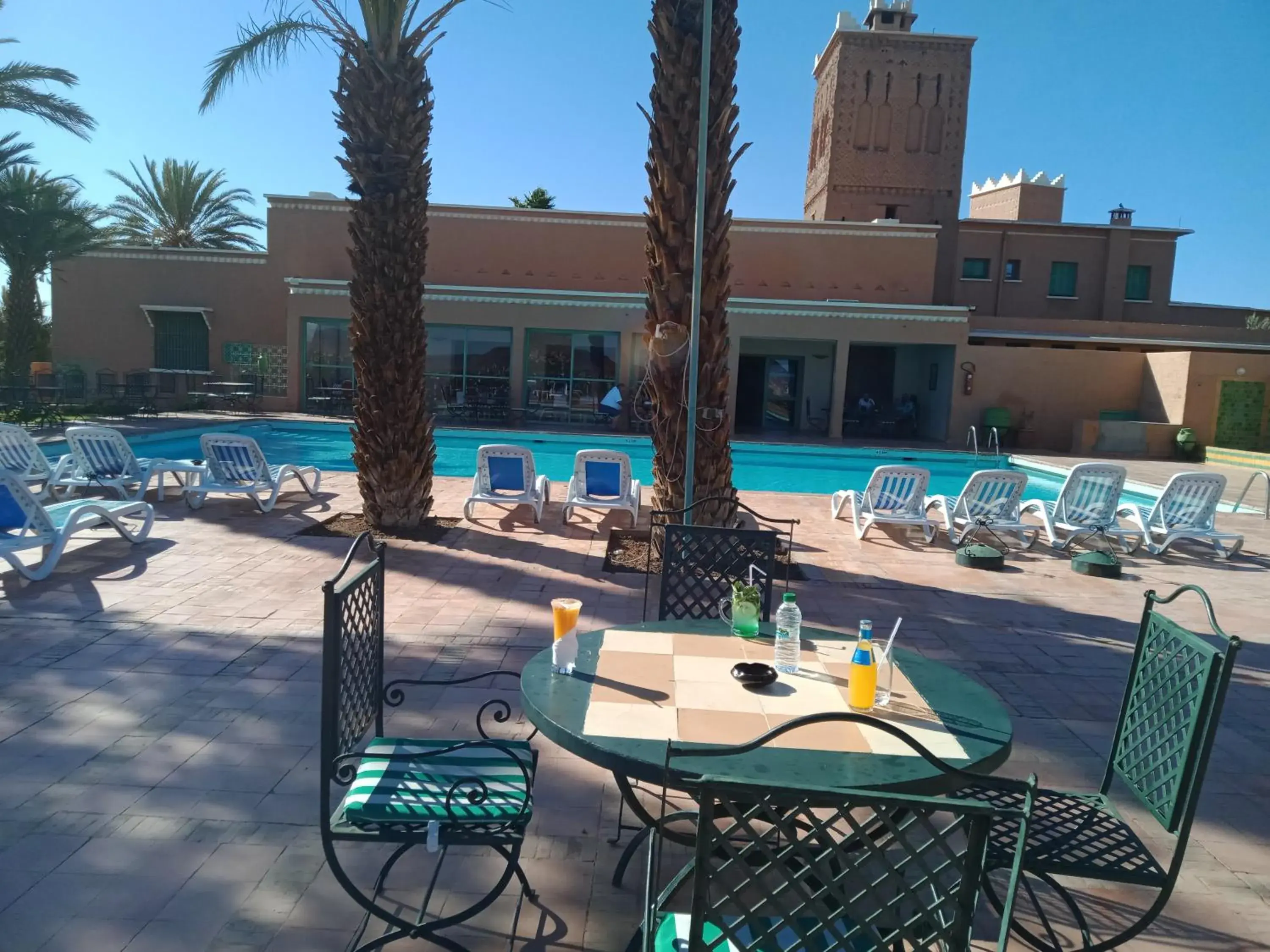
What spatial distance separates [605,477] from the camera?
9.69 metres

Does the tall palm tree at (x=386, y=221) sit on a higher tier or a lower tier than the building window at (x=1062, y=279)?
lower

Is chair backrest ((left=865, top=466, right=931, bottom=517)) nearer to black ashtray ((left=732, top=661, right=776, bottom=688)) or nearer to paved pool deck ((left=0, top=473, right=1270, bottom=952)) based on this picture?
paved pool deck ((left=0, top=473, right=1270, bottom=952))

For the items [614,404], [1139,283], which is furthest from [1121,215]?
[614,404]

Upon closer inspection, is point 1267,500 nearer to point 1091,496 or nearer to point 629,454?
point 1091,496

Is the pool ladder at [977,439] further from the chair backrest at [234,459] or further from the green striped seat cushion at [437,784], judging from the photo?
the green striped seat cushion at [437,784]

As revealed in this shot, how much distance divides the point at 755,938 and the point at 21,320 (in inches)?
1040

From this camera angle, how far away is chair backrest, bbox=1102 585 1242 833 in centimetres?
220

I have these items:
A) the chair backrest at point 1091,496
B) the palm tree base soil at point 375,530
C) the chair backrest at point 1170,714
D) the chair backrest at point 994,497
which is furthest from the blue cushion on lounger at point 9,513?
the chair backrest at point 1091,496

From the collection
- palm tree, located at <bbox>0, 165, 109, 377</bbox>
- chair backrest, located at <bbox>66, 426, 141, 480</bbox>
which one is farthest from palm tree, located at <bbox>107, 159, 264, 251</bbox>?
chair backrest, located at <bbox>66, 426, 141, 480</bbox>

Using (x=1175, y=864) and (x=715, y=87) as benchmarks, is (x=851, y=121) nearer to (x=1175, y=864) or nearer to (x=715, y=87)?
(x=715, y=87)

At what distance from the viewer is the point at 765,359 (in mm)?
25812

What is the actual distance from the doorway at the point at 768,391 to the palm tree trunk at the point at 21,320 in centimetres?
1934

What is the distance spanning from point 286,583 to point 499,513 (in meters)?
3.76

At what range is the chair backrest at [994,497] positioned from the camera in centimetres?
912
